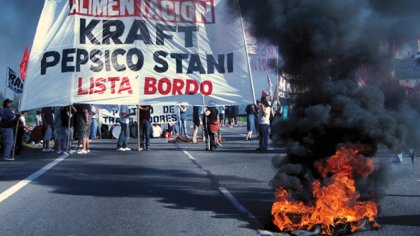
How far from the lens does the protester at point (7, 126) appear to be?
1498 centimetres

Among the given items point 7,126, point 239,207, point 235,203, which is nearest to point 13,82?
point 7,126

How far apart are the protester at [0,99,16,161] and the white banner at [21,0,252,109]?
3.18 metres

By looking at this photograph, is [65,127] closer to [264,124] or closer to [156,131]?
[264,124]

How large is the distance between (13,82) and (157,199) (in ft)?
48.3

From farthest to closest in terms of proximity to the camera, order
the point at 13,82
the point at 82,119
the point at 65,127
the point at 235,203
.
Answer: the point at 13,82
the point at 65,127
the point at 82,119
the point at 235,203

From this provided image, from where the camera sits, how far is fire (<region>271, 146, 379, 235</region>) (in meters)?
5.57

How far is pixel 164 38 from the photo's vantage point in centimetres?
1197

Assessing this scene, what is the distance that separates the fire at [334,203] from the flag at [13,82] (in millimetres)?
17024

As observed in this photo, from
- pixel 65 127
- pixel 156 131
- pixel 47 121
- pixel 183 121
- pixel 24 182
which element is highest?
pixel 183 121

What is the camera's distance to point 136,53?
12086mm

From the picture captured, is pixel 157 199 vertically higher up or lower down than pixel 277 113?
lower down

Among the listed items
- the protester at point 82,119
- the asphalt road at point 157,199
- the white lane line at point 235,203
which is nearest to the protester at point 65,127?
the protester at point 82,119

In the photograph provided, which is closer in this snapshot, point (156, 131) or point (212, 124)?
point (212, 124)

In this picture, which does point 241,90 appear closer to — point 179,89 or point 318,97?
point 179,89
